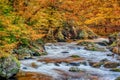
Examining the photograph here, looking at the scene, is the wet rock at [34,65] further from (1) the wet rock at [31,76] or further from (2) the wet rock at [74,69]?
(2) the wet rock at [74,69]

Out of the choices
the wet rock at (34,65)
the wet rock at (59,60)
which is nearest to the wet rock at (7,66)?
the wet rock at (34,65)

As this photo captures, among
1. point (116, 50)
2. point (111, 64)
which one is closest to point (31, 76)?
point (111, 64)

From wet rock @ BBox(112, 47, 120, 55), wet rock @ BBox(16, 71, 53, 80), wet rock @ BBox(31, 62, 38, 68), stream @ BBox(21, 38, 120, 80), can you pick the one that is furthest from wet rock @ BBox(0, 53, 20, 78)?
wet rock @ BBox(112, 47, 120, 55)

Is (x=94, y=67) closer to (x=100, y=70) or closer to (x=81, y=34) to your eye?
(x=100, y=70)

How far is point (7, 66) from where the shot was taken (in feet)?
37.0

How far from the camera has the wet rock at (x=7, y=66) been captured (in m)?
11.2

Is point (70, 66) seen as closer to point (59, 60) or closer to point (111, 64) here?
point (59, 60)

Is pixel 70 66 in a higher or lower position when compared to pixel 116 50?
higher

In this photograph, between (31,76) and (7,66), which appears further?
(31,76)

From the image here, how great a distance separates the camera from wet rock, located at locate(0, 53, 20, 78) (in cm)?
1121

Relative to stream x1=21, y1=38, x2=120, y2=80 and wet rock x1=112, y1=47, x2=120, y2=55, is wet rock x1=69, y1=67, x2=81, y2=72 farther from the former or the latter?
wet rock x1=112, y1=47, x2=120, y2=55

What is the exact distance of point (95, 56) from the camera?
1695 centimetres

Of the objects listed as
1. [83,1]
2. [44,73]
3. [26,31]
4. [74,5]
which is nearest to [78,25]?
[74,5]

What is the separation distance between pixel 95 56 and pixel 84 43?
4.36 meters
